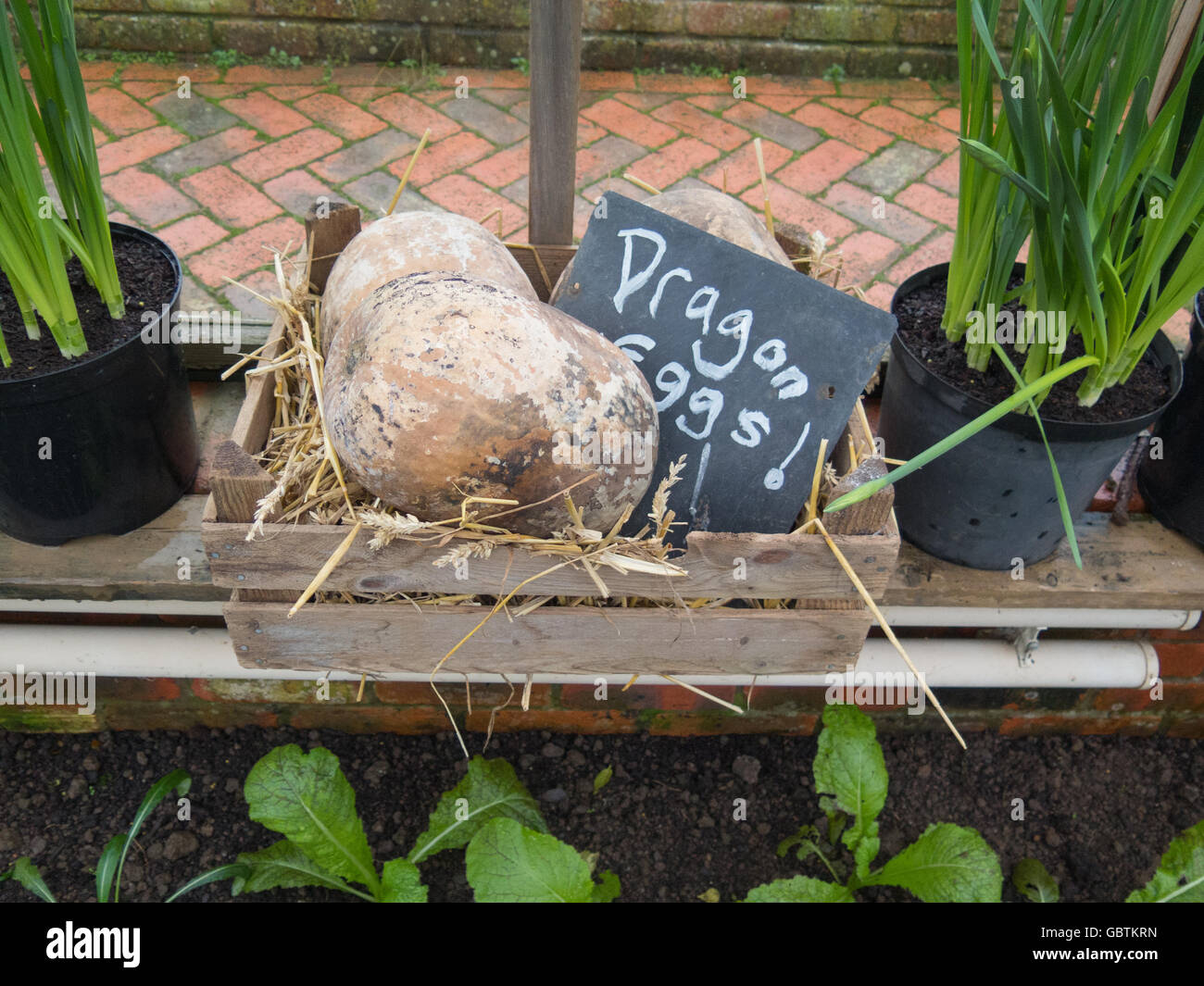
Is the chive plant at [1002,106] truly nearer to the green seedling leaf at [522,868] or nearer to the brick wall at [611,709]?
the brick wall at [611,709]

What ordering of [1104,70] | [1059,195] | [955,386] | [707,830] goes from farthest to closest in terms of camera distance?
[707,830] → [955,386] → [1104,70] → [1059,195]

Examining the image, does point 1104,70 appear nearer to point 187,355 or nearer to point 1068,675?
point 1068,675

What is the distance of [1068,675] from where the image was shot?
206cm

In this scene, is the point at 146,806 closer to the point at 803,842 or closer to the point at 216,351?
the point at 216,351

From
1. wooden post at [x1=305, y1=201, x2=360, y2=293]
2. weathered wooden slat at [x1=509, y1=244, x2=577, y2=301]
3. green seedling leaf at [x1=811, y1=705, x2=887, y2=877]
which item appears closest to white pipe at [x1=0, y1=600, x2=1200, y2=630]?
green seedling leaf at [x1=811, y1=705, x2=887, y2=877]

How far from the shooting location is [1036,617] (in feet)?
6.23

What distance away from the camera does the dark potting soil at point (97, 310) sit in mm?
1534

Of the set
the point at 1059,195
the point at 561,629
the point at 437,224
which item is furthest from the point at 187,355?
the point at 1059,195

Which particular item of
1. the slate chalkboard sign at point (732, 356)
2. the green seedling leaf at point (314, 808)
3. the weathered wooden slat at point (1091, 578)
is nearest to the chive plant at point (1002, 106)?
the slate chalkboard sign at point (732, 356)

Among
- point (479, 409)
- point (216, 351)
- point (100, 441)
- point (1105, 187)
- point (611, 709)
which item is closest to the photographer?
point (479, 409)

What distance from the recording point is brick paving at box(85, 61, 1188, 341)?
3.13 metres

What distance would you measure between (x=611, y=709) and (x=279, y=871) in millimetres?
783

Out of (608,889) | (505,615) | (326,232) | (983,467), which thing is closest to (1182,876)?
(983,467)

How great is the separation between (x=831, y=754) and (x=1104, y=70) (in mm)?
1338
